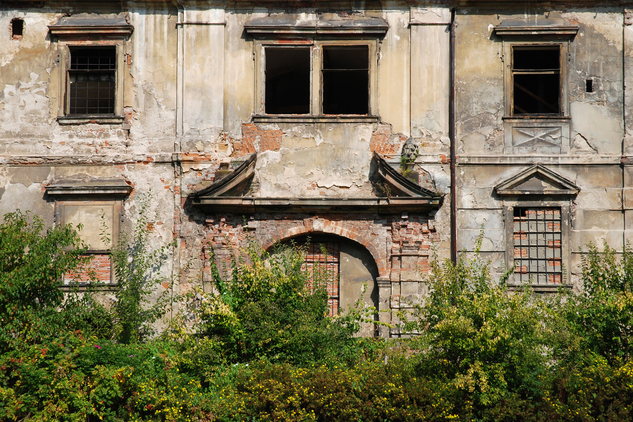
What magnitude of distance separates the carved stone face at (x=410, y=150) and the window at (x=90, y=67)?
5.58m

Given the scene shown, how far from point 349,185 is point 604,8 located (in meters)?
6.12

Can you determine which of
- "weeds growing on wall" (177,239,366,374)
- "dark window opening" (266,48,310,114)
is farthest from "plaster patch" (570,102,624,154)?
"weeds growing on wall" (177,239,366,374)

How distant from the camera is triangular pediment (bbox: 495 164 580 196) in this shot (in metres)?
13.6

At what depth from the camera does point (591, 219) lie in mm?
13594

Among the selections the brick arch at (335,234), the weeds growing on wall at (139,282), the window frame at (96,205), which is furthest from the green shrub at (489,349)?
the window frame at (96,205)

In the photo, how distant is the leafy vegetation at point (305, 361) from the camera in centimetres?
1008

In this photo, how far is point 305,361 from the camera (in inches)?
452

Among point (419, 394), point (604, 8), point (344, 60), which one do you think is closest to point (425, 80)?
point (344, 60)

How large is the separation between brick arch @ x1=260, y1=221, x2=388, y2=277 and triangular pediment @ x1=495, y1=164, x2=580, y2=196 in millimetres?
2624

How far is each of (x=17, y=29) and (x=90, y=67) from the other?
160 centimetres

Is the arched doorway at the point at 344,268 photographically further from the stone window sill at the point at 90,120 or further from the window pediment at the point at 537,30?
the window pediment at the point at 537,30

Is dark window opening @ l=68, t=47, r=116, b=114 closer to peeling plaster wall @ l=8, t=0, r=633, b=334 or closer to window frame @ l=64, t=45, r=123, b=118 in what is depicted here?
window frame @ l=64, t=45, r=123, b=118

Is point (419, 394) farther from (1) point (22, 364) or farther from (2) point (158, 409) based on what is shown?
(1) point (22, 364)

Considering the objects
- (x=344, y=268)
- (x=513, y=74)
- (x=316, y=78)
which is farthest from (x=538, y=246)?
(x=316, y=78)
